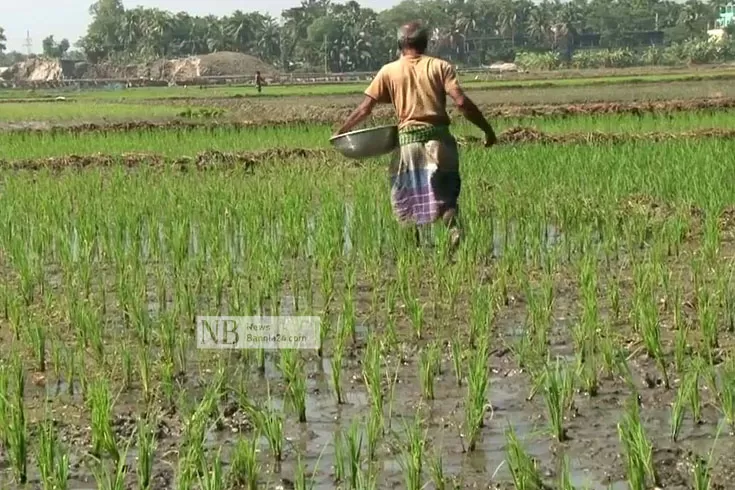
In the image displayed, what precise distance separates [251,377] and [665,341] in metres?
1.39

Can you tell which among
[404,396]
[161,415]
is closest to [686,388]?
[404,396]

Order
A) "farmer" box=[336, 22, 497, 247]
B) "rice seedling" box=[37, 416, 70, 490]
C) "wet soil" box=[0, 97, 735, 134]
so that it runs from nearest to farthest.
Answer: "rice seedling" box=[37, 416, 70, 490]
"farmer" box=[336, 22, 497, 247]
"wet soil" box=[0, 97, 735, 134]

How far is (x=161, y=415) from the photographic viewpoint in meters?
2.86

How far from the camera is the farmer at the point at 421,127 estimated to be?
16.0 ft

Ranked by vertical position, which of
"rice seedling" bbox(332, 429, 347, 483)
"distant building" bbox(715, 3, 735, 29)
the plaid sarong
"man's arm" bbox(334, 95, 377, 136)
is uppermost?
"distant building" bbox(715, 3, 735, 29)

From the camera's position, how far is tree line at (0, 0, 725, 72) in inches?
2628

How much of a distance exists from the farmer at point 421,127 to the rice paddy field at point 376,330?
0.55 feet

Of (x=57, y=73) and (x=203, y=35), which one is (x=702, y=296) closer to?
(x=57, y=73)

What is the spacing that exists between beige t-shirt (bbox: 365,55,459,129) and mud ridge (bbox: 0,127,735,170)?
4.14 meters

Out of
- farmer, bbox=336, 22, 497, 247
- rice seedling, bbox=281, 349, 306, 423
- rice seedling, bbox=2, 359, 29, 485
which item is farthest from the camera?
farmer, bbox=336, 22, 497, 247

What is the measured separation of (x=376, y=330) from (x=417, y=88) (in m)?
1.53

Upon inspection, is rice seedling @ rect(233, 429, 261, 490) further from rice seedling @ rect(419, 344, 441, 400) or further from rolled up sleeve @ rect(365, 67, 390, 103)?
rolled up sleeve @ rect(365, 67, 390, 103)

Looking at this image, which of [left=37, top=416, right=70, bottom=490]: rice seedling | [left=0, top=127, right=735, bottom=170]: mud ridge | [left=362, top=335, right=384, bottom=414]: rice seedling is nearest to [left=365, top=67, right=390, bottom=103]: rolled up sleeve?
[left=362, top=335, right=384, bottom=414]: rice seedling

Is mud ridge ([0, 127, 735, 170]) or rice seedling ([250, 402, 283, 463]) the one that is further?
mud ridge ([0, 127, 735, 170])
